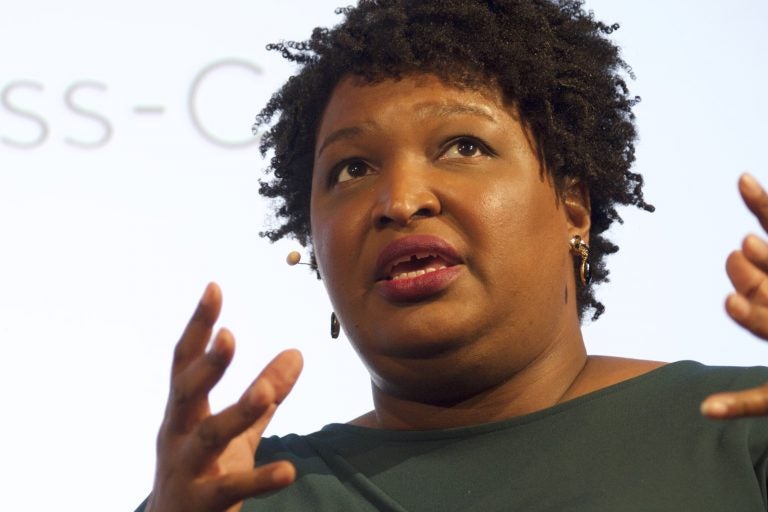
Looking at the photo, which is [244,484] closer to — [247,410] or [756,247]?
[247,410]

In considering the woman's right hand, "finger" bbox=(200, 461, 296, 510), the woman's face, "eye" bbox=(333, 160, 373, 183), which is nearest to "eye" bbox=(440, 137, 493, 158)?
the woman's face

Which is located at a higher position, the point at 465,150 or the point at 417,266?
the point at 465,150

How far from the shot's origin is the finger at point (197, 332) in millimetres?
1266

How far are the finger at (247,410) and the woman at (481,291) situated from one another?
114mm

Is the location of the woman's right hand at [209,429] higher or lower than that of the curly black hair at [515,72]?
lower

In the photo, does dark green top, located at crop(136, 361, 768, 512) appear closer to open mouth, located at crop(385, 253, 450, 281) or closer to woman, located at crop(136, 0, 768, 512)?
woman, located at crop(136, 0, 768, 512)

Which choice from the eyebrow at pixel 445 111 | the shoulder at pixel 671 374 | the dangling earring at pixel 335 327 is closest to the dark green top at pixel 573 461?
the shoulder at pixel 671 374

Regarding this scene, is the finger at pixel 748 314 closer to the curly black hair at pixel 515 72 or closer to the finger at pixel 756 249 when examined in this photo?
the finger at pixel 756 249

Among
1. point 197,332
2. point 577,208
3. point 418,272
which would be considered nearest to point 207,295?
point 197,332

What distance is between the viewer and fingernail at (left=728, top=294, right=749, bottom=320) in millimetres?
1172

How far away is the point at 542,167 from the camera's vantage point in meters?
1.74

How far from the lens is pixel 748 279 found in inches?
47.7

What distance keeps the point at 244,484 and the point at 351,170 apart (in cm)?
67

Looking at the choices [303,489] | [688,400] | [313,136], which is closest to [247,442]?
[303,489]
